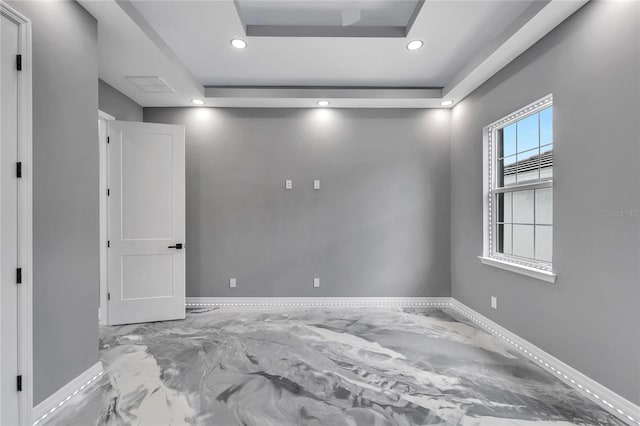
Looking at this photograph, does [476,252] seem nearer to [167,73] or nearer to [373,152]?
[373,152]

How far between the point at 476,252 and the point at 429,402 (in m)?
2.03

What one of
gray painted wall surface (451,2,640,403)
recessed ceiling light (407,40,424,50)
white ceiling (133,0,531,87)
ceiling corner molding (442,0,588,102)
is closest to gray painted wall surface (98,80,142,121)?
white ceiling (133,0,531,87)

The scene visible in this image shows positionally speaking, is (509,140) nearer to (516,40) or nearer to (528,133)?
(528,133)

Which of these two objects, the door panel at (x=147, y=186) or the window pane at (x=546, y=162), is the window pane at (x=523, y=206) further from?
the door panel at (x=147, y=186)

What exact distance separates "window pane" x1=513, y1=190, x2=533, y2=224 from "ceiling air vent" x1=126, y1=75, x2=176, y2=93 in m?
3.96

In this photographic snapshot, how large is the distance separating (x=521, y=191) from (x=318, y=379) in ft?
8.53

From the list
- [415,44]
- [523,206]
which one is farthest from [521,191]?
[415,44]

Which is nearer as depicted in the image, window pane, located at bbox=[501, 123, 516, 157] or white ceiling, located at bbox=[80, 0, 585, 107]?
white ceiling, located at bbox=[80, 0, 585, 107]

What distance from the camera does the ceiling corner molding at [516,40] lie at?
201cm

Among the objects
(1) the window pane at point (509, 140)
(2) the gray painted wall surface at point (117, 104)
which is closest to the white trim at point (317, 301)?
(1) the window pane at point (509, 140)

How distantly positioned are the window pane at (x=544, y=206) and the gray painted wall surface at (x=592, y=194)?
207 millimetres

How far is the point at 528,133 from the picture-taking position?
271 centimetres

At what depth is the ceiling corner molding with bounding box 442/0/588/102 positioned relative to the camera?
6.60 ft

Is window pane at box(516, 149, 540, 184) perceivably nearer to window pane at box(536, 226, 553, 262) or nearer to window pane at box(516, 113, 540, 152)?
window pane at box(516, 113, 540, 152)
